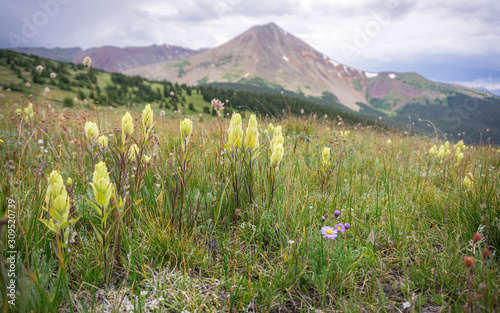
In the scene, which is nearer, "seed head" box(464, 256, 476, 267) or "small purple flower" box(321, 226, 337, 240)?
"seed head" box(464, 256, 476, 267)

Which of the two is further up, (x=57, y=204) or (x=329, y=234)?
(x=57, y=204)

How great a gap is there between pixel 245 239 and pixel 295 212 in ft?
1.95

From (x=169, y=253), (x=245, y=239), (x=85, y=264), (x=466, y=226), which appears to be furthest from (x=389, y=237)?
(x=85, y=264)

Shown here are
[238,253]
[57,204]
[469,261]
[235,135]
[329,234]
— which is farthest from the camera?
[235,135]

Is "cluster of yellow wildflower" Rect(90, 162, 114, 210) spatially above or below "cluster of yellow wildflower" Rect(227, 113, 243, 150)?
below

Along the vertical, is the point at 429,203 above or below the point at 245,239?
above

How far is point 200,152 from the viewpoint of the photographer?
4.21 metres

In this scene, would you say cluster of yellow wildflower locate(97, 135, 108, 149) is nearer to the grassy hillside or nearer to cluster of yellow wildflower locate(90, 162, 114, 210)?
the grassy hillside

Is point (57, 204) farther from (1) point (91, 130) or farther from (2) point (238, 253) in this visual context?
(2) point (238, 253)

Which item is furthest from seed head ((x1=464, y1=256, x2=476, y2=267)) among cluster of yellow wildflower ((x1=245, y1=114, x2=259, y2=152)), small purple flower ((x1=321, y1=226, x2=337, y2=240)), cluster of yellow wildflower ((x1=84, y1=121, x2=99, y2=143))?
cluster of yellow wildflower ((x1=84, y1=121, x2=99, y2=143))

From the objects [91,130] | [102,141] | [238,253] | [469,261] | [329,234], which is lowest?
[238,253]

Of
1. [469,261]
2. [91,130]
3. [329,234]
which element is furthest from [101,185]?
[469,261]

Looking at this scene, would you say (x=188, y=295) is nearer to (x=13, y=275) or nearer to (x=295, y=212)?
(x=13, y=275)

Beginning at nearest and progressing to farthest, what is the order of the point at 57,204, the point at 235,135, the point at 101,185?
1. the point at 57,204
2. the point at 101,185
3. the point at 235,135
